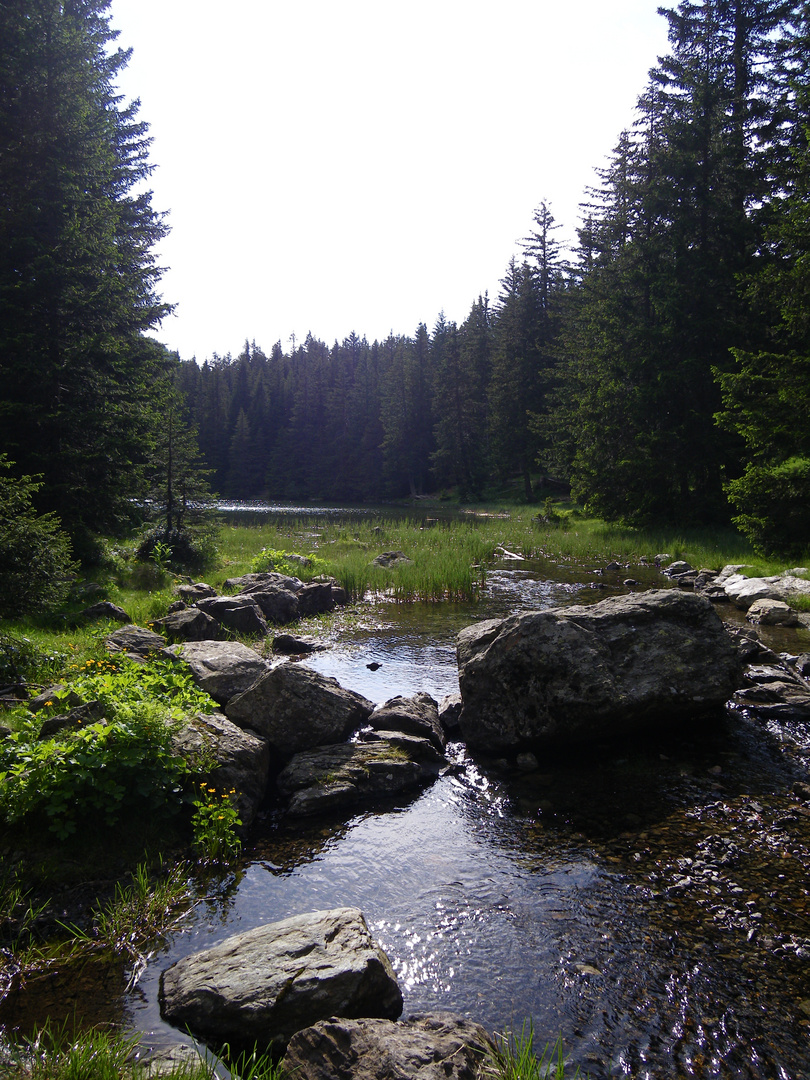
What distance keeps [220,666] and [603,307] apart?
24.9 metres

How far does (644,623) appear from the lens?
7418 mm

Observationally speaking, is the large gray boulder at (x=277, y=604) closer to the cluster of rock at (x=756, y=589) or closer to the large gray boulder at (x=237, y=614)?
the large gray boulder at (x=237, y=614)

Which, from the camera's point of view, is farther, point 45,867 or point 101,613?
point 101,613

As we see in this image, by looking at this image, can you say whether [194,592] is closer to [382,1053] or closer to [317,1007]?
[317,1007]

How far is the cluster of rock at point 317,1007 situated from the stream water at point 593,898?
0.25 meters

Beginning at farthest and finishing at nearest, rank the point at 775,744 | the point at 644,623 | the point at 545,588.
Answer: the point at 545,588 < the point at 644,623 < the point at 775,744

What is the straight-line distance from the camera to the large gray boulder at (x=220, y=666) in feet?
23.6

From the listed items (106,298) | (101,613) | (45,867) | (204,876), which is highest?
(106,298)

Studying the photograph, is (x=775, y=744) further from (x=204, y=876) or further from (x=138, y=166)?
Answer: (x=138, y=166)

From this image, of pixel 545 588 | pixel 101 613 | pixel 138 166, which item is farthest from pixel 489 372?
pixel 101 613

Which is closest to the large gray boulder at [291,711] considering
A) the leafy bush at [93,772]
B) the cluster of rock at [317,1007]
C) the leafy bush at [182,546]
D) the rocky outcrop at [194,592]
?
A: the leafy bush at [93,772]

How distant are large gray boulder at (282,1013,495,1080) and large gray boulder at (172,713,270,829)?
2647 millimetres

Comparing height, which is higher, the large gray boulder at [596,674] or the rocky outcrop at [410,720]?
the large gray boulder at [596,674]

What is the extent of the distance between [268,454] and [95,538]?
71872 millimetres
